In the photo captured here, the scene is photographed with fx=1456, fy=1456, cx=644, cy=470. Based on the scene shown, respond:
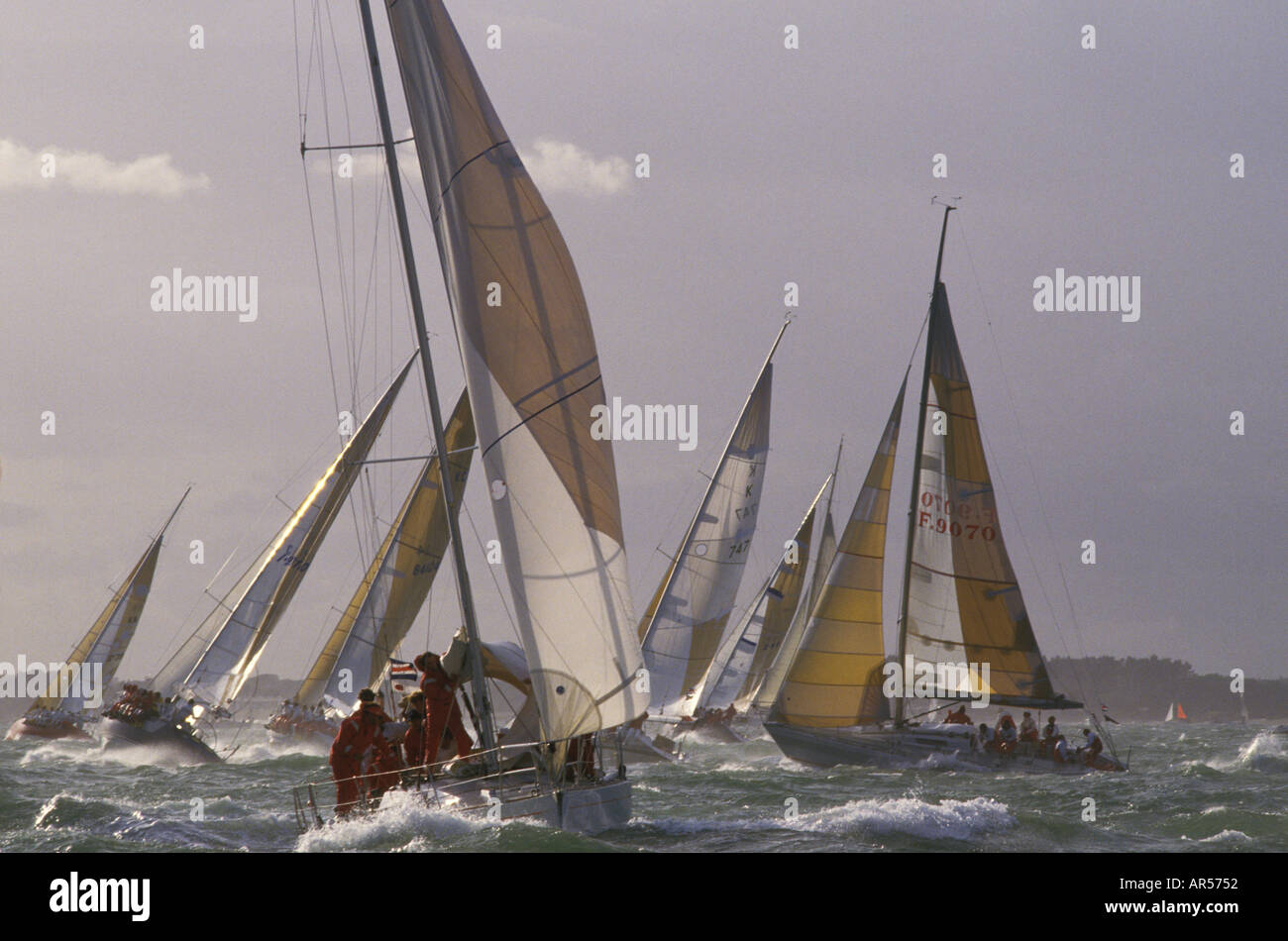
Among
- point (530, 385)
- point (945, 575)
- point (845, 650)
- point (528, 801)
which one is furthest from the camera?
point (945, 575)

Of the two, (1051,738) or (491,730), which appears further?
(1051,738)

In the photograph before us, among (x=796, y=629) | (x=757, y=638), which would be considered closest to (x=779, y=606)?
(x=757, y=638)

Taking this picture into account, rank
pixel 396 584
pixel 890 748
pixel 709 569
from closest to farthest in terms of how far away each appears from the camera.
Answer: pixel 890 748
pixel 709 569
pixel 396 584

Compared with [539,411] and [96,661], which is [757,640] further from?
[539,411]

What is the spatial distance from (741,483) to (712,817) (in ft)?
80.4

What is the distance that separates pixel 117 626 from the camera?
64.6m

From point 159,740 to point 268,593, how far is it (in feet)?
19.0

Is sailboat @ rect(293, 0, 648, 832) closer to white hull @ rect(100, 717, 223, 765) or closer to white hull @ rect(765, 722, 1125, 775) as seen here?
white hull @ rect(765, 722, 1125, 775)

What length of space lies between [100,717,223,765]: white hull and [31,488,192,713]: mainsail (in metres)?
20.9

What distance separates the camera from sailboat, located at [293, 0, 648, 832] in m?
16.4

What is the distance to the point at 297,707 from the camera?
56344 mm

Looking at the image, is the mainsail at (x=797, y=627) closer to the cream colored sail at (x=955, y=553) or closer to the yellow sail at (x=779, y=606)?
the yellow sail at (x=779, y=606)
